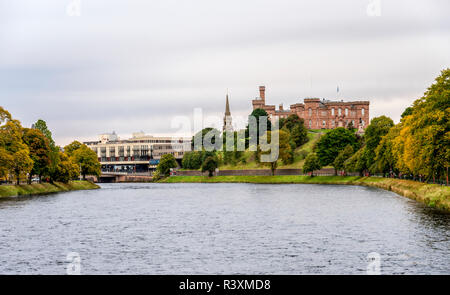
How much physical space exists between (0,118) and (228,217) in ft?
193

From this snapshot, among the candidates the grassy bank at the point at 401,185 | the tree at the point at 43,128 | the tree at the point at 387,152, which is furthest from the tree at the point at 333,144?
the tree at the point at 43,128

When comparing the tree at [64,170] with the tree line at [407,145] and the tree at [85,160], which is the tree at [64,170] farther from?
the tree line at [407,145]

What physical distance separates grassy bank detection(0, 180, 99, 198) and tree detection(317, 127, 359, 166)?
233 ft

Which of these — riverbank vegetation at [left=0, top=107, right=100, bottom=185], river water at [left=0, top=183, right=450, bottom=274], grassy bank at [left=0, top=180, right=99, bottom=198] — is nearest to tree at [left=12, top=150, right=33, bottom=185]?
riverbank vegetation at [left=0, top=107, right=100, bottom=185]

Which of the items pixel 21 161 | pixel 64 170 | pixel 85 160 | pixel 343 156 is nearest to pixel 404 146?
pixel 343 156

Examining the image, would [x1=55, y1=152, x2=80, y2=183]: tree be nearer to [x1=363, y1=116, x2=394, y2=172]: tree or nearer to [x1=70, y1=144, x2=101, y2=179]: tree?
[x1=70, y1=144, x2=101, y2=179]: tree

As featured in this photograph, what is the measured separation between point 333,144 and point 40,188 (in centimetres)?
8687

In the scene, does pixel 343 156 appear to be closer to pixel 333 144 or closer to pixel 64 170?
pixel 333 144

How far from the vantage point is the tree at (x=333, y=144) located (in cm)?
17788

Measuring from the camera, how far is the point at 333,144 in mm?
179125

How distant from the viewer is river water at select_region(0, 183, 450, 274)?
38.9 metres

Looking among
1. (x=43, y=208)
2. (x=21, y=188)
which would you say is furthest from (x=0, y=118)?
(x=43, y=208)

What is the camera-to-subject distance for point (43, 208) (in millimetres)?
86062
